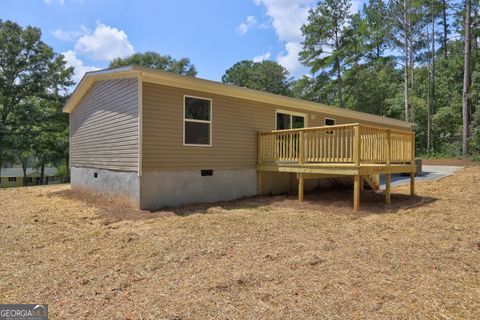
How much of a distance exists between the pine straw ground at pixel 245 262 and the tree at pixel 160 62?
25633 millimetres

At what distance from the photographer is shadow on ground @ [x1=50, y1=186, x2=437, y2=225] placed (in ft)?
23.2

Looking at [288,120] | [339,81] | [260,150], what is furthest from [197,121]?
[339,81]

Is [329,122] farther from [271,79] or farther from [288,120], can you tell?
[271,79]

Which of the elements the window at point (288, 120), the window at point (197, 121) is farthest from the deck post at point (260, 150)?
the window at point (197, 121)

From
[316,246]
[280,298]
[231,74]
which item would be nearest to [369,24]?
[231,74]

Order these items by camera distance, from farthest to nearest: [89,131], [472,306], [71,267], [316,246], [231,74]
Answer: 1. [231,74]
2. [89,131]
3. [316,246]
4. [71,267]
5. [472,306]

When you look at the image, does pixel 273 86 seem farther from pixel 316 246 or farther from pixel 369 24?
pixel 316 246

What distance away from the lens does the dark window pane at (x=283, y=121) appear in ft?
34.9

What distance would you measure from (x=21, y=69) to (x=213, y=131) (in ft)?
66.2

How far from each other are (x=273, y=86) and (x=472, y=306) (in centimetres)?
3426

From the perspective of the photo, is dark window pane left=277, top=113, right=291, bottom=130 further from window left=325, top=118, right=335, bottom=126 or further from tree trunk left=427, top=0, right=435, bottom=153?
tree trunk left=427, top=0, right=435, bottom=153

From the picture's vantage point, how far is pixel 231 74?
43188 millimetres

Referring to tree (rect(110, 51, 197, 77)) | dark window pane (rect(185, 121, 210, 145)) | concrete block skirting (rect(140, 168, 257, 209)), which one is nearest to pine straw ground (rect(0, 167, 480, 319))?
concrete block skirting (rect(140, 168, 257, 209))

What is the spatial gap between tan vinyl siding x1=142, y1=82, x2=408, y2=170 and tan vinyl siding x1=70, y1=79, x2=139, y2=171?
1.12 ft
